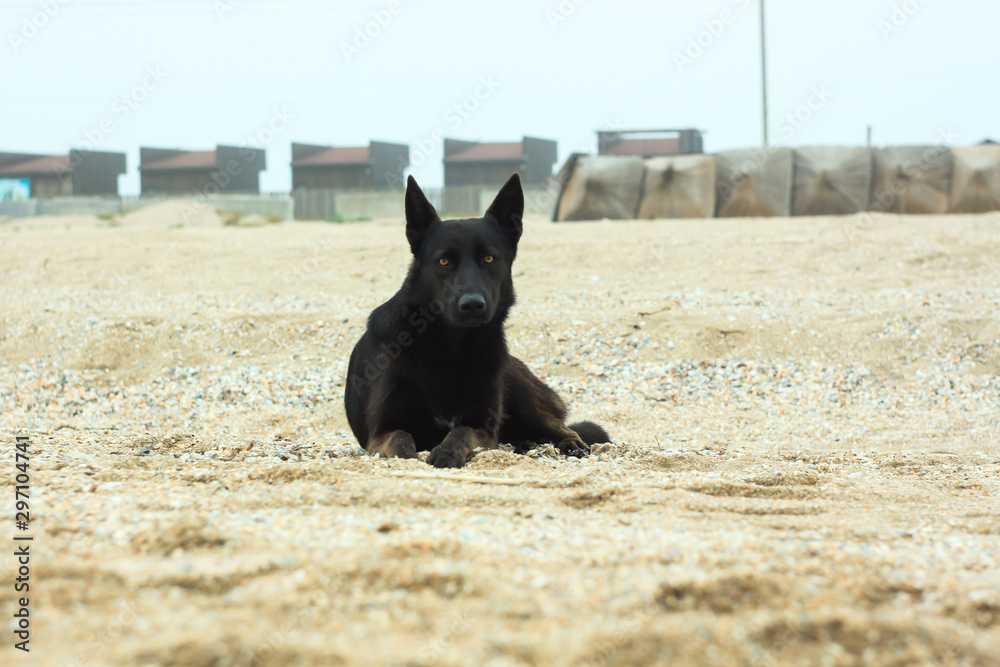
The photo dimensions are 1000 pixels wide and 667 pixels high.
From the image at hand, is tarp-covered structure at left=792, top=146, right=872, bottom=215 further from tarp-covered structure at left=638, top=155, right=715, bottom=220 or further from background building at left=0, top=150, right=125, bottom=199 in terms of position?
background building at left=0, top=150, right=125, bottom=199

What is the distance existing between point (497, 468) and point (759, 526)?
4.53 feet

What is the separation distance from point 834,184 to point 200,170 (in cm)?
3097

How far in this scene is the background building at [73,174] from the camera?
3838cm

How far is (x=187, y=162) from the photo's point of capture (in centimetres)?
3912

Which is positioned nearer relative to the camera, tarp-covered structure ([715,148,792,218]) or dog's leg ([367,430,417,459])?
dog's leg ([367,430,417,459])

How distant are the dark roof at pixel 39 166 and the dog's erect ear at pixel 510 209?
1563 inches

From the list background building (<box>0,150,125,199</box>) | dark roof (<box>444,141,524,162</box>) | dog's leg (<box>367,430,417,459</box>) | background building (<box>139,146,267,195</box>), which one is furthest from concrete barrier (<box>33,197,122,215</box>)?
dog's leg (<box>367,430,417,459</box>)

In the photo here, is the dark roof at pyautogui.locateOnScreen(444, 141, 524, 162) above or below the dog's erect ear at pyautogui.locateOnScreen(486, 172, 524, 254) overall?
above

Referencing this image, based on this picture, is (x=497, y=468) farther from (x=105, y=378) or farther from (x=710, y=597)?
(x=105, y=378)

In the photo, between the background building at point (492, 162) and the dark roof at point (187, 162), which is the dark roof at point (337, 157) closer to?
the background building at point (492, 162)

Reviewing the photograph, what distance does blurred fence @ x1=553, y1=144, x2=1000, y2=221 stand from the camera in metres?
15.8

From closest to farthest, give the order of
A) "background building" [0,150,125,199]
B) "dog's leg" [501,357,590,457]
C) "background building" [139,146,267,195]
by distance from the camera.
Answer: "dog's leg" [501,357,590,457] → "background building" [139,146,267,195] → "background building" [0,150,125,199]

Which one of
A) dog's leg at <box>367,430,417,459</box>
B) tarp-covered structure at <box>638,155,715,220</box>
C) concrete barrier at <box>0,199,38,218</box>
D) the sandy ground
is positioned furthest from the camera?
concrete barrier at <box>0,199,38,218</box>

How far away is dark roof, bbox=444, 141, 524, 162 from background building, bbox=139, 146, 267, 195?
31.7ft
